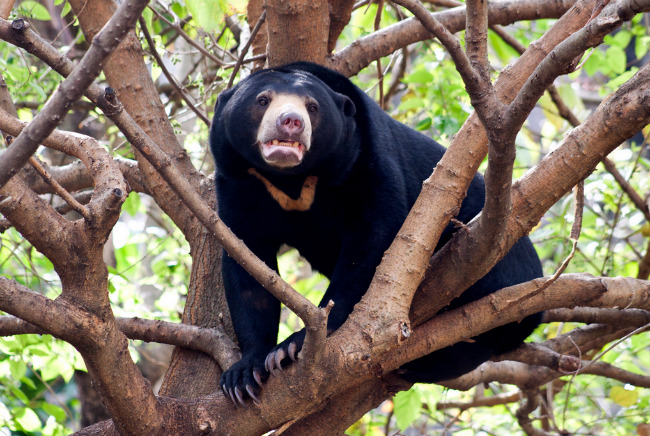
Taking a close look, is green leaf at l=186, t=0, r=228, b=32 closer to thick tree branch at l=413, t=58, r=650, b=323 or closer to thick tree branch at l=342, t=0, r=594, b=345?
thick tree branch at l=342, t=0, r=594, b=345

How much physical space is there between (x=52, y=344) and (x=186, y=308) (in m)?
1.32

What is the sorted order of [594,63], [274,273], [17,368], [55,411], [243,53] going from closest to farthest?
[274,273] → [243,53] → [17,368] → [55,411] → [594,63]

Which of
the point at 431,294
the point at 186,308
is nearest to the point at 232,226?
the point at 186,308

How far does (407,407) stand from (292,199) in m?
1.51

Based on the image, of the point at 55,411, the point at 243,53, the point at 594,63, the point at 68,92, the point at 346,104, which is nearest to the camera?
the point at 68,92

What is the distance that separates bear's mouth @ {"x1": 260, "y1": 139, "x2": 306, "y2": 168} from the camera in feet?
A: 9.80

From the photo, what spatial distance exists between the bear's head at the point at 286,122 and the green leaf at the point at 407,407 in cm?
163

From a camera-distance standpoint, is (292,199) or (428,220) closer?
(428,220)

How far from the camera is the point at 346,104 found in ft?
10.9

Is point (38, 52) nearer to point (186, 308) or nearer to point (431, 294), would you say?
point (431, 294)

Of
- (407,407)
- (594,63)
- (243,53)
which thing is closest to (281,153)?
(243,53)

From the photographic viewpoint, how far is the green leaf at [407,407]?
406cm

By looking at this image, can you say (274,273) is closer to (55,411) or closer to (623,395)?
(55,411)

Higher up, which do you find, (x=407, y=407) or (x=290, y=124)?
(x=290, y=124)
